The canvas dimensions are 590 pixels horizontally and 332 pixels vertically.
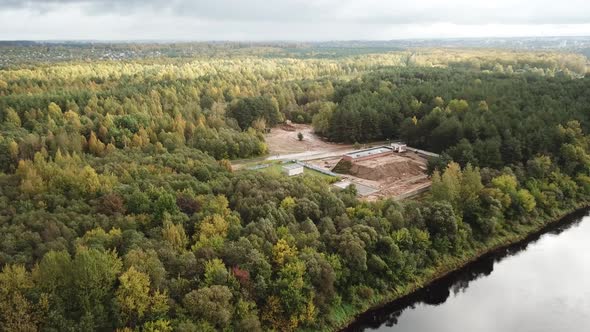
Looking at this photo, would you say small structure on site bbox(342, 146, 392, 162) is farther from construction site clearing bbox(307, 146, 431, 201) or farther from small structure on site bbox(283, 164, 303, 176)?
small structure on site bbox(283, 164, 303, 176)

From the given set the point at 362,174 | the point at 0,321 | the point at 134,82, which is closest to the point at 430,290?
the point at 362,174

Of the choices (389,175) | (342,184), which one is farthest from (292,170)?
(389,175)

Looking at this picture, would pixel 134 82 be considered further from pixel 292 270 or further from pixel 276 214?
pixel 292 270

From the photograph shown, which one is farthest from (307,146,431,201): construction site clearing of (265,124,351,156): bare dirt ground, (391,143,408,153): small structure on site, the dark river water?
the dark river water

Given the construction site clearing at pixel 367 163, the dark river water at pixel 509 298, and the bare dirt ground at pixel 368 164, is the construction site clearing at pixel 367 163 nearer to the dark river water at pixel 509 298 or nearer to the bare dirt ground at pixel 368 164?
the bare dirt ground at pixel 368 164

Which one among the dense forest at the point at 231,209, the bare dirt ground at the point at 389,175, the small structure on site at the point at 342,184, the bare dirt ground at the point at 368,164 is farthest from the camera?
the bare dirt ground at the point at 368,164

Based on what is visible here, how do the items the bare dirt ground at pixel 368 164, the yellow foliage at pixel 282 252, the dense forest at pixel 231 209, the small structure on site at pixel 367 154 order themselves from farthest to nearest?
the small structure on site at pixel 367 154 < the bare dirt ground at pixel 368 164 < the yellow foliage at pixel 282 252 < the dense forest at pixel 231 209

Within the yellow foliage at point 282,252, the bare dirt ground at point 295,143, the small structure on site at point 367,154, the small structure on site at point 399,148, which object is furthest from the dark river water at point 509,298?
the bare dirt ground at point 295,143
